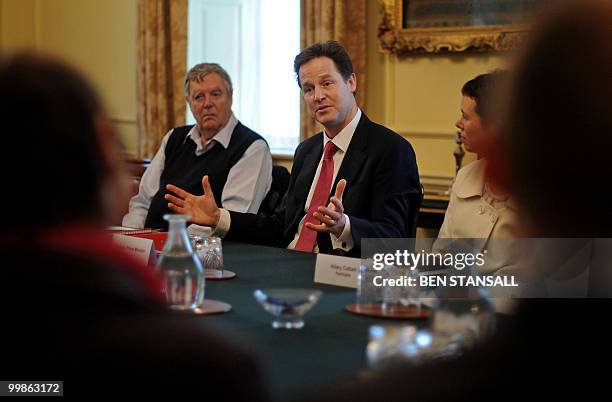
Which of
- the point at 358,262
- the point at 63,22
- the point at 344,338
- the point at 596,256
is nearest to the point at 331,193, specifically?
the point at 358,262

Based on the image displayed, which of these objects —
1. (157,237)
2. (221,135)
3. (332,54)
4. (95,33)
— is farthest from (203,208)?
(95,33)

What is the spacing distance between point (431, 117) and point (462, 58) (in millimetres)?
412

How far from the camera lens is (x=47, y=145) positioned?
89 centimetres

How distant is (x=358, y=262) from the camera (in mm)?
2592

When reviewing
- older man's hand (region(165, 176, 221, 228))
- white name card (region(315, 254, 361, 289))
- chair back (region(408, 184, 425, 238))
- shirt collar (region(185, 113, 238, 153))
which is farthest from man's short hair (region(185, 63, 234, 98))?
white name card (region(315, 254, 361, 289))

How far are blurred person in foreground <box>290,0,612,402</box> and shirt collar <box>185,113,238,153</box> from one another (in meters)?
3.73

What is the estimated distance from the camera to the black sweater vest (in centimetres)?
446

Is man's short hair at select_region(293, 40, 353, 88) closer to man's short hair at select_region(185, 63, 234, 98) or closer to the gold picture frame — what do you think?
man's short hair at select_region(185, 63, 234, 98)

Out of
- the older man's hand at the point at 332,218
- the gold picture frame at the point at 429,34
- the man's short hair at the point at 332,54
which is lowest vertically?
the older man's hand at the point at 332,218

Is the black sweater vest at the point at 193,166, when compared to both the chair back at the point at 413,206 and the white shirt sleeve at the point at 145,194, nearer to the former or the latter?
the white shirt sleeve at the point at 145,194

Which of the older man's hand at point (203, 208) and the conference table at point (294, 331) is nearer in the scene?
the conference table at point (294, 331)

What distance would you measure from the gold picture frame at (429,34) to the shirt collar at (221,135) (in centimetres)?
140

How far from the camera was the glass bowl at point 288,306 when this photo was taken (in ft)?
6.97

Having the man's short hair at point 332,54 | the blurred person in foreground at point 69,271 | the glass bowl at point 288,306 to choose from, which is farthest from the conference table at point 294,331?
the man's short hair at point 332,54
